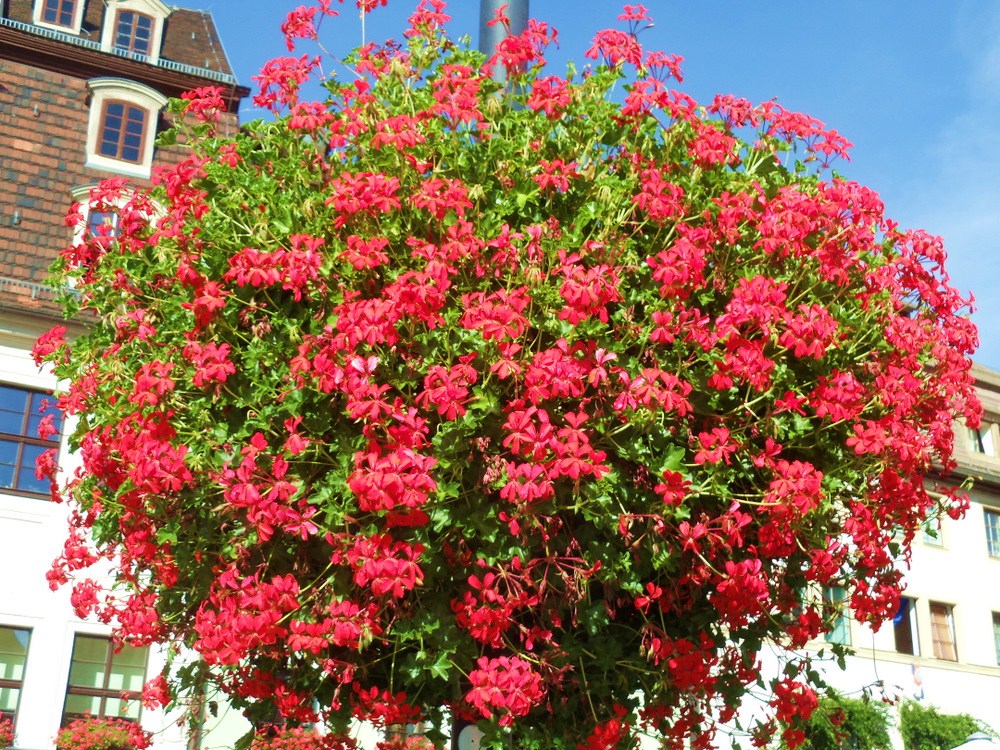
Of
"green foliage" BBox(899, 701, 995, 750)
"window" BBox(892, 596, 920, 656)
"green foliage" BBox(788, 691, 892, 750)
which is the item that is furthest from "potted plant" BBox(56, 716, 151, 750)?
"window" BBox(892, 596, 920, 656)

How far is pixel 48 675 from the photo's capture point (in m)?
16.5

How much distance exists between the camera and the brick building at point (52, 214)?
16.5 meters

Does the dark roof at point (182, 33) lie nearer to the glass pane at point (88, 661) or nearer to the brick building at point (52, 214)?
the brick building at point (52, 214)

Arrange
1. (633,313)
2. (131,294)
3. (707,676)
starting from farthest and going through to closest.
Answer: (131,294), (707,676), (633,313)

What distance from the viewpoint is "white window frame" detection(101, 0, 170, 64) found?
779 inches

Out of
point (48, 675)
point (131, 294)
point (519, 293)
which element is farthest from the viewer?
point (48, 675)

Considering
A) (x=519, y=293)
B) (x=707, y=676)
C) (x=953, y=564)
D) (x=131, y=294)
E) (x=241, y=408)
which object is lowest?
(x=707, y=676)

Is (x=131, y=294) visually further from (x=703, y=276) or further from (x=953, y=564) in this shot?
(x=953, y=564)

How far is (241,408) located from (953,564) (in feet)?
85.3

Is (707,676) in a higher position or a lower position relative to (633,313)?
lower

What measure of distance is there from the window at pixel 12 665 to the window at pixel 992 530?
2267cm

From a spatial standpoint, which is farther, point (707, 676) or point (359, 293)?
point (707, 676)

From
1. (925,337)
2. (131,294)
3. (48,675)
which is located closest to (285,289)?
(131,294)

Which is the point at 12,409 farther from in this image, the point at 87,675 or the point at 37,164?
the point at 87,675
